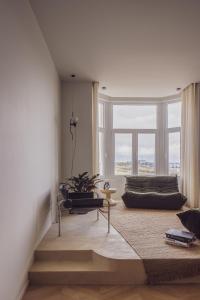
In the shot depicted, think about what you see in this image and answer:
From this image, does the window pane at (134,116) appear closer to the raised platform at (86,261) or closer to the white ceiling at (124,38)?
the white ceiling at (124,38)

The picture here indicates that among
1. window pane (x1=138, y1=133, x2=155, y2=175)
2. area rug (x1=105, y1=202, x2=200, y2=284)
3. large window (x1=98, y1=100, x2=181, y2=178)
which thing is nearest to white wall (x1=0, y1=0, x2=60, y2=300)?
area rug (x1=105, y1=202, x2=200, y2=284)

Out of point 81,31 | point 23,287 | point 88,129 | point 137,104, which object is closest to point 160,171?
point 137,104

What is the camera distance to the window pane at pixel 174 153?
21.7ft

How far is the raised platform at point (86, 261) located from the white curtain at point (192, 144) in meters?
2.82

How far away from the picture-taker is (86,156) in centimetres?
552

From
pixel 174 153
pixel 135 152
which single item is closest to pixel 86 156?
pixel 135 152

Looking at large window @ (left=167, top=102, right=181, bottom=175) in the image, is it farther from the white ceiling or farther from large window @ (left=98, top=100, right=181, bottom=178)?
the white ceiling

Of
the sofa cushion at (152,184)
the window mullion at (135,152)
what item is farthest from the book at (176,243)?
the window mullion at (135,152)

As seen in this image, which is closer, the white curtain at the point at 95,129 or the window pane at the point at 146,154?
the white curtain at the point at 95,129

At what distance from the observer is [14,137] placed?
221cm

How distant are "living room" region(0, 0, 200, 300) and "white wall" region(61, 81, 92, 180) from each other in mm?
23

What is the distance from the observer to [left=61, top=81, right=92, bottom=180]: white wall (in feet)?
18.1

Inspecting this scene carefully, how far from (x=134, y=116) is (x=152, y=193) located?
2.44 m

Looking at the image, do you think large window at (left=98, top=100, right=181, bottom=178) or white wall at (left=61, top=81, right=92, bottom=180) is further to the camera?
large window at (left=98, top=100, right=181, bottom=178)
